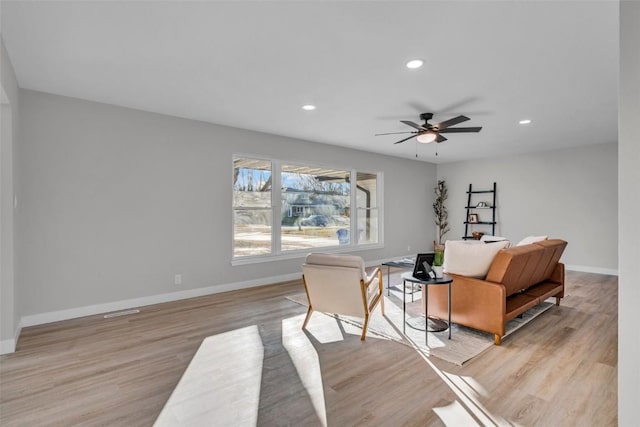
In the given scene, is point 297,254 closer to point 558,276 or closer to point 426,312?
point 426,312

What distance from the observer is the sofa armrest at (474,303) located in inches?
119

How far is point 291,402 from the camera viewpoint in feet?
7.09

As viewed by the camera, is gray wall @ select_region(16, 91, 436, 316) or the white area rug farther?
gray wall @ select_region(16, 91, 436, 316)

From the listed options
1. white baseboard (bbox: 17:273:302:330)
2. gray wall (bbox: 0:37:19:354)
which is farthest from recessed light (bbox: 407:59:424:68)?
white baseboard (bbox: 17:273:302:330)

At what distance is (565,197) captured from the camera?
22.5 ft

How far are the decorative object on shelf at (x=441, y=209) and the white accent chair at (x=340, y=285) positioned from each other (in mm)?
5978

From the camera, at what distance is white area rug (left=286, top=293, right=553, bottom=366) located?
287 centimetres

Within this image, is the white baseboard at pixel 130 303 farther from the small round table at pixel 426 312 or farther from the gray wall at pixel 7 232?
the small round table at pixel 426 312

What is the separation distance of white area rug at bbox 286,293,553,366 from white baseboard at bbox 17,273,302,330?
1777mm

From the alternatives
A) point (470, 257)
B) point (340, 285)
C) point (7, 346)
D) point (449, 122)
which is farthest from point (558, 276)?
point (7, 346)

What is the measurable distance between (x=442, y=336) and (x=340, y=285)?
3.68ft

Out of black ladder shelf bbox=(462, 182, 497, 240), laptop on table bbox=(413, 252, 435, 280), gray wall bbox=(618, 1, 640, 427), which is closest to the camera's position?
gray wall bbox=(618, 1, 640, 427)

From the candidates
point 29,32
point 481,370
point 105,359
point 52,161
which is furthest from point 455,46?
point 52,161

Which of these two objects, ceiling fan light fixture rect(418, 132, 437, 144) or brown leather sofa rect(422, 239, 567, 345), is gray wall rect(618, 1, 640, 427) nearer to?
brown leather sofa rect(422, 239, 567, 345)
